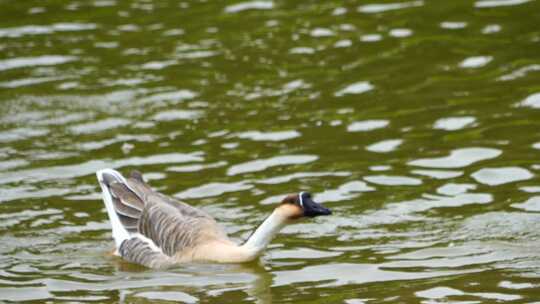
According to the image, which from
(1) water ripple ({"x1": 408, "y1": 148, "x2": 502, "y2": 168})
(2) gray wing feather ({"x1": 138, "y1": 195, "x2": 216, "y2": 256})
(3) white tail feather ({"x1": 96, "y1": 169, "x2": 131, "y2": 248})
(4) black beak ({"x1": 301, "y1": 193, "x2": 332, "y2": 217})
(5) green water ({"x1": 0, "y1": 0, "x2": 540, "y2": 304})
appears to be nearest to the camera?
(4) black beak ({"x1": 301, "y1": 193, "x2": 332, "y2": 217})

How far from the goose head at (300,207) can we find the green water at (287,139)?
1.60ft

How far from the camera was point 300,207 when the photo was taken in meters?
10.9

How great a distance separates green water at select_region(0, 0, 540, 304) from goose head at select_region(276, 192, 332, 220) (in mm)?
488

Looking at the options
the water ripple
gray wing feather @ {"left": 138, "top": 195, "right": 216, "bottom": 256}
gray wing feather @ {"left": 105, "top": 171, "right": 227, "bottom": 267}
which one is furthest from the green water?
gray wing feather @ {"left": 138, "top": 195, "right": 216, "bottom": 256}

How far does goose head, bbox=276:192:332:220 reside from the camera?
10.8m

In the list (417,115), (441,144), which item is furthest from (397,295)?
(417,115)

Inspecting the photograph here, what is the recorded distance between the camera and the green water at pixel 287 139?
11.0 metres

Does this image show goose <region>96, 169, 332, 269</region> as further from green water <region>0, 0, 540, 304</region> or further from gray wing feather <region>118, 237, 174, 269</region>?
green water <region>0, 0, 540, 304</region>

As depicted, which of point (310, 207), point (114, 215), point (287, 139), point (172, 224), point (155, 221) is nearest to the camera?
point (310, 207)

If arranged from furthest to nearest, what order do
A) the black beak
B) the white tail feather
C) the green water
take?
the white tail feather, the green water, the black beak

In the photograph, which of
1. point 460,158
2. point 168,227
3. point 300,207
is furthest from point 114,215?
point 460,158

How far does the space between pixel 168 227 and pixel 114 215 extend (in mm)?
663

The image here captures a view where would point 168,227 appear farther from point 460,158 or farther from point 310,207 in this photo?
point 460,158

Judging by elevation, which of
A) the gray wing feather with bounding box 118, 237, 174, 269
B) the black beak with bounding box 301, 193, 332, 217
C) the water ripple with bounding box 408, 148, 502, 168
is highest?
the black beak with bounding box 301, 193, 332, 217
